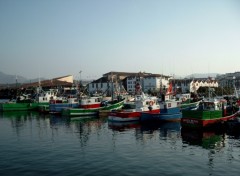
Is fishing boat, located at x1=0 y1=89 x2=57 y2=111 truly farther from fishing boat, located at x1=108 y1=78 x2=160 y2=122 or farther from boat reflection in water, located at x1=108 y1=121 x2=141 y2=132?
boat reflection in water, located at x1=108 y1=121 x2=141 y2=132

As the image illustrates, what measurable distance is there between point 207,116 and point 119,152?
15.3 meters

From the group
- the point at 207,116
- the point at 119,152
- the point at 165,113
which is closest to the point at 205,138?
the point at 207,116

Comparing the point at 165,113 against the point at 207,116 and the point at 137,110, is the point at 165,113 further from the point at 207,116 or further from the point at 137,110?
the point at 207,116

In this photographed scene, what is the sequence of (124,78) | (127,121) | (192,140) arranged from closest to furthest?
(192,140) < (127,121) < (124,78)

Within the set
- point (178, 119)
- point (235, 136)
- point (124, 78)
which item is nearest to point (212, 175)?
point (235, 136)

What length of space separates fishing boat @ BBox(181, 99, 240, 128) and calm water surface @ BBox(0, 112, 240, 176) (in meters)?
1.53

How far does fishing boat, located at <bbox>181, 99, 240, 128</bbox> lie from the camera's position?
37031 mm

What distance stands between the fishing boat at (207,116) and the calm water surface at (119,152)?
5.02ft

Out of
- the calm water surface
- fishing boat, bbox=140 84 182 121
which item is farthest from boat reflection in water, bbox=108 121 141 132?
fishing boat, bbox=140 84 182 121

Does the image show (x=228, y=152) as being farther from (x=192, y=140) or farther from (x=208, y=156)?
(x=192, y=140)

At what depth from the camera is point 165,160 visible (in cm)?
2433

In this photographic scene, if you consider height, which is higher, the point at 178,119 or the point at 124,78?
the point at 124,78

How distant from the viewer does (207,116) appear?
37.2m

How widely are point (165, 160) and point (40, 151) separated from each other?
1231 centimetres
